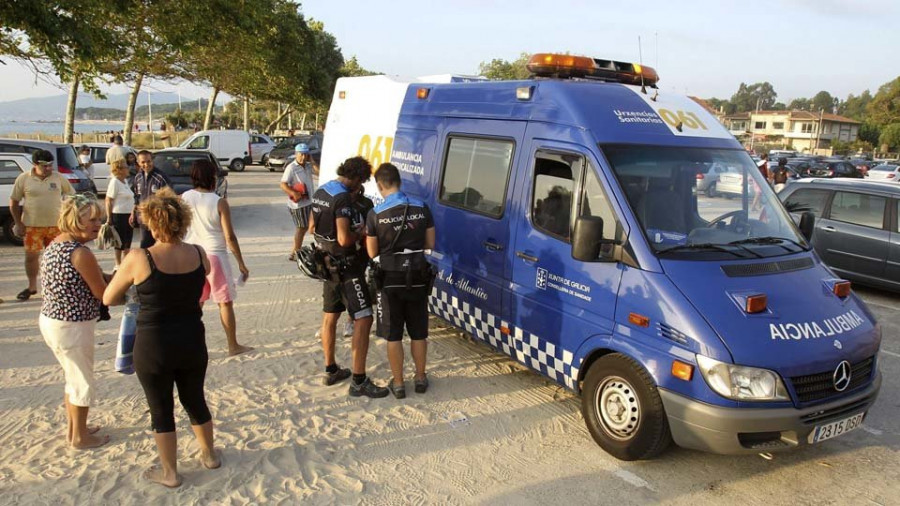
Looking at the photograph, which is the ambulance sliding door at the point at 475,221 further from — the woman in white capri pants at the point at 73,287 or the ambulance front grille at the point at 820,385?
the woman in white capri pants at the point at 73,287

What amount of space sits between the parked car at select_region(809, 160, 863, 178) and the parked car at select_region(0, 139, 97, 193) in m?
27.6

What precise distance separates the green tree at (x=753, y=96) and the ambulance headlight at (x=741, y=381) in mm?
177642

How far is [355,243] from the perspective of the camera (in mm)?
4895

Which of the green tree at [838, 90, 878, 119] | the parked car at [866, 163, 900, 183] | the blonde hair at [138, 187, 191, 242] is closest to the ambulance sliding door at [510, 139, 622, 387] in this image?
the blonde hair at [138, 187, 191, 242]

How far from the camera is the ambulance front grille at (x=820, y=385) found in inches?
139

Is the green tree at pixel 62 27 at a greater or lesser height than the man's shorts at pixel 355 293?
greater

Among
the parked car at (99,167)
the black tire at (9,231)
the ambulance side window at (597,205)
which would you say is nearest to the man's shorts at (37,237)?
the black tire at (9,231)

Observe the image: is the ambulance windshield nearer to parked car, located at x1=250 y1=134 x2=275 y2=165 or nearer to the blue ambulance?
the blue ambulance

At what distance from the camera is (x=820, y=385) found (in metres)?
3.61

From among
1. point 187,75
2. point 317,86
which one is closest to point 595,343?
point 187,75

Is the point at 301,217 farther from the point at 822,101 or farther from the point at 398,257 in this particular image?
the point at 822,101

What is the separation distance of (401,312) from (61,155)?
9471 mm

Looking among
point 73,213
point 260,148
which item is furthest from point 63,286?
point 260,148

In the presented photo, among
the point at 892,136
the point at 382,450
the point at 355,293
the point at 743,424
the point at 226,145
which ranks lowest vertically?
the point at 382,450
